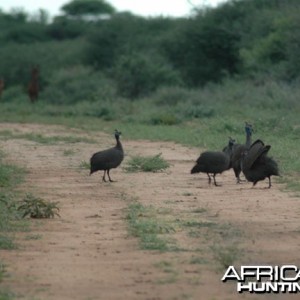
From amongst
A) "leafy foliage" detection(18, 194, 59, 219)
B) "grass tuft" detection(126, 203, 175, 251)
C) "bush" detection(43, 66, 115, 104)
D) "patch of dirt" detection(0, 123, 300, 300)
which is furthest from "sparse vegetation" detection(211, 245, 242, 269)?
"bush" detection(43, 66, 115, 104)

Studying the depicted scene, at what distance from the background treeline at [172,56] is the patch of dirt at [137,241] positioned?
21.8 metres

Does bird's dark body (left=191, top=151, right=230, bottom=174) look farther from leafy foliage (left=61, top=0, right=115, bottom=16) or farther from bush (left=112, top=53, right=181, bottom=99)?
leafy foliage (left=61, top=0, right=115, bottom=16)

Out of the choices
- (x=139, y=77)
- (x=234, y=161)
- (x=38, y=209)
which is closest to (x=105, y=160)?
(x=234, y=161)

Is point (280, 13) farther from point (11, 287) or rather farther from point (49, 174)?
point (11, 287)

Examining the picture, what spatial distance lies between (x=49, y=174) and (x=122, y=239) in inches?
292

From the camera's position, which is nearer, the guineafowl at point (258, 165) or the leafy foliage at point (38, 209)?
the leafy foliage at point (38, 209)

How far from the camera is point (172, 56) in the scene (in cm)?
5088

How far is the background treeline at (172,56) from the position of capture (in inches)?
1633

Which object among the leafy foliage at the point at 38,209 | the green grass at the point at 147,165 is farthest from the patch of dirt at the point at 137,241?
the green grass at the point at 147,165

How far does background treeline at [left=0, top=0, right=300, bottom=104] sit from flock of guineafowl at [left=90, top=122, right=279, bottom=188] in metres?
20.8

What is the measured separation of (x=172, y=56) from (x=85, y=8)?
1357 inches

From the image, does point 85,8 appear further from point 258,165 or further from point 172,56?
point 258,165

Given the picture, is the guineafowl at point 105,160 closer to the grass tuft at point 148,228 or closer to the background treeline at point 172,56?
the grass tuft at point 148,228

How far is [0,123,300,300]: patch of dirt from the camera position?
27.9 feet
